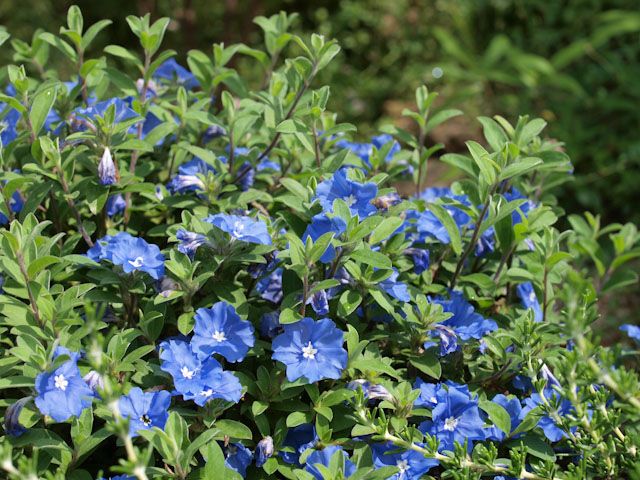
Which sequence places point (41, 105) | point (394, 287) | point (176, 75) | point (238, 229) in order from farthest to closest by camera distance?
point (176, 75) → point (41, 105) → point (394, 287) → point (238, 229)

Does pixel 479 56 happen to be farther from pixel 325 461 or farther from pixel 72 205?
pixel 325 461

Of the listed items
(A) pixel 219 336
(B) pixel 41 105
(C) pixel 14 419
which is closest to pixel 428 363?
(A) pixel 219 336

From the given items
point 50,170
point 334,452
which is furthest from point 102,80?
point 334,452

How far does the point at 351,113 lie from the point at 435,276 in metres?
3.50

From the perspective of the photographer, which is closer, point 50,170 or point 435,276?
point 50,170

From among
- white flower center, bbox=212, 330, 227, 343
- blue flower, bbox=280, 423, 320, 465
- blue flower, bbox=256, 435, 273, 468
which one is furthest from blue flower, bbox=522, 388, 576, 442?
white flower center, bbox=212, 330, 227, 343

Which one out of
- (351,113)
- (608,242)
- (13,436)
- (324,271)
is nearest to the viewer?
(13,436)

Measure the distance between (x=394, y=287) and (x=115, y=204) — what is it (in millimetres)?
851

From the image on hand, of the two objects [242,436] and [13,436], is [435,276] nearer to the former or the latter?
[242,436]

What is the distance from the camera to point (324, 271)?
6.86ft

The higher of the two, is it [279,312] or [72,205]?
[72,205]

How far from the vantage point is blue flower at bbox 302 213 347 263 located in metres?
1.95

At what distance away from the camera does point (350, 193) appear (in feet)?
6.95

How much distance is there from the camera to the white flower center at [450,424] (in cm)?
194
